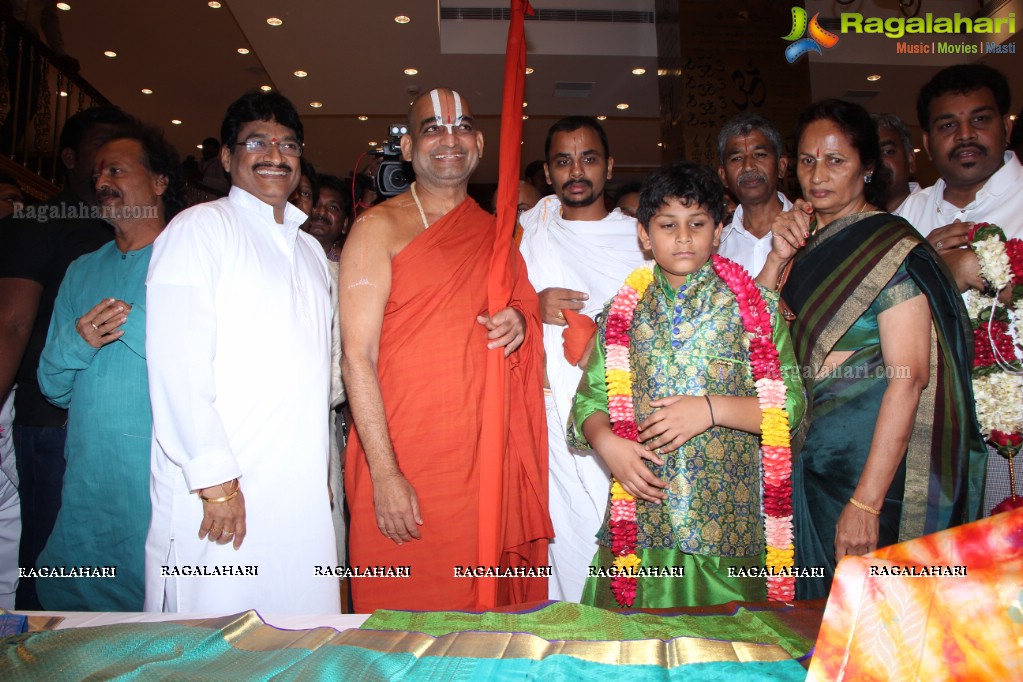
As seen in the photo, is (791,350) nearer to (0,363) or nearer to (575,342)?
(575,342)

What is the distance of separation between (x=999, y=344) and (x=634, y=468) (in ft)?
4.68

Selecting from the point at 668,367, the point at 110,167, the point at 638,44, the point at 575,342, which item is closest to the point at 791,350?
the point at 668,367

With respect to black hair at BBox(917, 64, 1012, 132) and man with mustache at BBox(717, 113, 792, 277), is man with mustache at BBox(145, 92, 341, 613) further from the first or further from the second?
black hair at BBox(917, 64, 1012, 132)

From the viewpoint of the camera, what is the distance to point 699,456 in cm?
208

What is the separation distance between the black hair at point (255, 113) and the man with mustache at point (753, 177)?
1.77 meters

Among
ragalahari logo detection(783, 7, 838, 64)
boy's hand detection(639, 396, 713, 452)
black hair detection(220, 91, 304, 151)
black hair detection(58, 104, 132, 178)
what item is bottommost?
boy's hand detection(639, 396, 713, 452)

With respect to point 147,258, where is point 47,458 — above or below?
below

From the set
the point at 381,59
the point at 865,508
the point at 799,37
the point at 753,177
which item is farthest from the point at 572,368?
the point at 381,59

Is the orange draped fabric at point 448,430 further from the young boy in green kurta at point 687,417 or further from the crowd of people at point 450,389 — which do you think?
the young boy in green kurta at point 687,417

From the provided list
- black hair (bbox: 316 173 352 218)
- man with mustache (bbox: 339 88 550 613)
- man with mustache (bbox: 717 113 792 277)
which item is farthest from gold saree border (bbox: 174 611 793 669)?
black hair (bbox: 316 173 352 218)

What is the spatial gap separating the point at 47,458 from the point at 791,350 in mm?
2619

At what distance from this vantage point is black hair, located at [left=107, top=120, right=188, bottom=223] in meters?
2.73

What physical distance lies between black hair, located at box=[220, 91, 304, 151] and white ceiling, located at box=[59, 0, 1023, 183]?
15.4ft

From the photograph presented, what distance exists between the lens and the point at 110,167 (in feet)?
8.66
